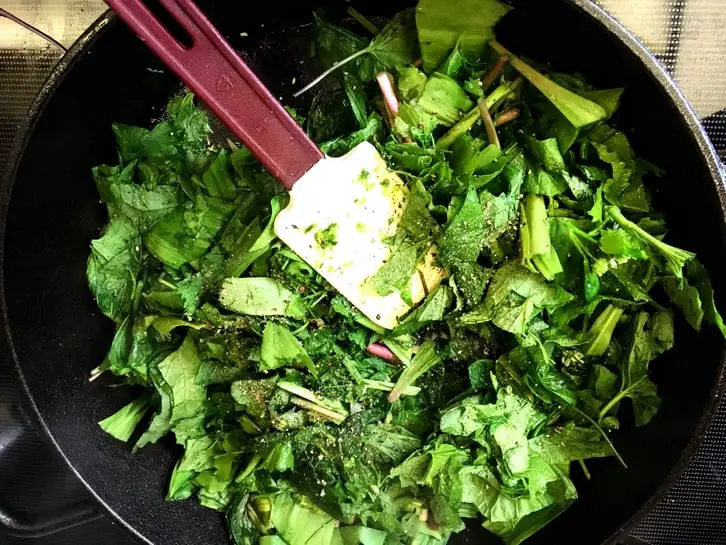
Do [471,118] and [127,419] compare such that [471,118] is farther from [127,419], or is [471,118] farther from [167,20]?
[127,419]

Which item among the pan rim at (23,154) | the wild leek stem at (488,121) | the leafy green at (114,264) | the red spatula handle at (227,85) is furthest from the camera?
the leafy green at (114,264)

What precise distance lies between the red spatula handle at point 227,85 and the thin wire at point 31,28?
390mm

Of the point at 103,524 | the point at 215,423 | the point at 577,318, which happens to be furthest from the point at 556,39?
the point at 103,524

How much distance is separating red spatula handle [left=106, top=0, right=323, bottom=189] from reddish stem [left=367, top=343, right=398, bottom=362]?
33 cm

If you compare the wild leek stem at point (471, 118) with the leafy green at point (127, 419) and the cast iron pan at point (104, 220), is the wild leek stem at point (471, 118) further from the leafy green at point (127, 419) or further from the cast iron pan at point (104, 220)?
the leafy green at point (127, 419)

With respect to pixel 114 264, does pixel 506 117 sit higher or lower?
lower

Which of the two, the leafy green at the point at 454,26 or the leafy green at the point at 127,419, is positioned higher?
the leafy green at the point at 454,26

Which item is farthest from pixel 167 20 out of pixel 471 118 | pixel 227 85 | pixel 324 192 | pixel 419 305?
pixel 419 305

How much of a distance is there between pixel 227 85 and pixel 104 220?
1.58 ft

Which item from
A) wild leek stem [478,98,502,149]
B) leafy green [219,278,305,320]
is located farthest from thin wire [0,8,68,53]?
wild leek stem [478,98,502,149]

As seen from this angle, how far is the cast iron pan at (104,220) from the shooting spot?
112 centimetres

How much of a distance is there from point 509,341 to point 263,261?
456 mm

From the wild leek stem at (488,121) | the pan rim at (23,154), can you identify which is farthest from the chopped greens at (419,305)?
the pan rim at (23,154)

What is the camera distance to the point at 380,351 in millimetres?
1254
